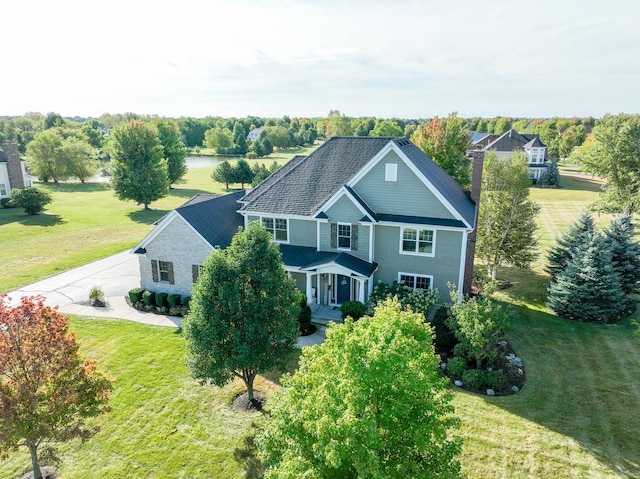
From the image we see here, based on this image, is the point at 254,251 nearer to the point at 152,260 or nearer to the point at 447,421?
the point at 447,421

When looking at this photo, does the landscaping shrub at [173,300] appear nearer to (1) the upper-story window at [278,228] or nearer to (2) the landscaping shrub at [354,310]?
(1) the upper-story window at [278,228]

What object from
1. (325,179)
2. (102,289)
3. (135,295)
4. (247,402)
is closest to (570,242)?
(325,179)

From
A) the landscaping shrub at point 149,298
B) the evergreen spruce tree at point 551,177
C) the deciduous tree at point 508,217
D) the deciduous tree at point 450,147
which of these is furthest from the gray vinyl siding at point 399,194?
the evergreen spruce tree at point 551,177

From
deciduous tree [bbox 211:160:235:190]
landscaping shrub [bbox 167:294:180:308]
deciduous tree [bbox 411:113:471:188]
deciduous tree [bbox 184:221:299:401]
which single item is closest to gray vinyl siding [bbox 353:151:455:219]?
deciduous tree [bbox 184:221:299:401]

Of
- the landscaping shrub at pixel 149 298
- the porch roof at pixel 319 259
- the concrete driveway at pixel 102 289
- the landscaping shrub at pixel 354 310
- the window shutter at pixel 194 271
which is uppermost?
the porch roof at pixel 319 259

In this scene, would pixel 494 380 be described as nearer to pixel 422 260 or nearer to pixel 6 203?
pixel 422 260
